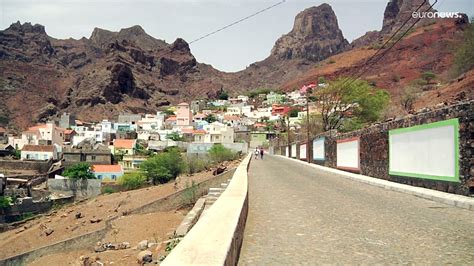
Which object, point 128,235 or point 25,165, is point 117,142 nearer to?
point 25,165

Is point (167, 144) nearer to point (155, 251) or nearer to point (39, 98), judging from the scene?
point (155, 251)

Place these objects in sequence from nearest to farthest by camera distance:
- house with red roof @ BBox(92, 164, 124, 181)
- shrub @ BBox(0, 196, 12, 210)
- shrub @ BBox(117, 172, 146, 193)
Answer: shrub @ BBox(0, 196, 12, 210)
shrub @ BBox(117, 172, 146, 193)
house with red roof @ BBox(92, 164, 124, 181)

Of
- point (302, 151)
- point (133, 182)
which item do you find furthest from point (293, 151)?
point (133, 182)

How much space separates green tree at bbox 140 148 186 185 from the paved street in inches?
1375

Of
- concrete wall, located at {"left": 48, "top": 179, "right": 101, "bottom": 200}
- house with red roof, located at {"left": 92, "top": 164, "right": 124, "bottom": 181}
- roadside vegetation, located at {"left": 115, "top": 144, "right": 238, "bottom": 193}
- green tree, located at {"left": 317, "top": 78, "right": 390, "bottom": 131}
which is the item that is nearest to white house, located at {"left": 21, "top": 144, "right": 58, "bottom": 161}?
house with red roof, located at {"left": 92, "top": 164, "right": 124, "bottom": 181}

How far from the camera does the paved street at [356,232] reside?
4.98m

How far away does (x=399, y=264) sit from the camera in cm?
464

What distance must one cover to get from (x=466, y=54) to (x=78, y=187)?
44226 millimetres

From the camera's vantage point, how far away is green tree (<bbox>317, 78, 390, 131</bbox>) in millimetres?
45906

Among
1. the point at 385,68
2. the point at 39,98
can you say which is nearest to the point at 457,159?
the point at 385,68

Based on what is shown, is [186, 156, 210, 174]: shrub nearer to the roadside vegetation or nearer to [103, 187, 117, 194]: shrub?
the roadside vegetation

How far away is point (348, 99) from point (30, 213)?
31540mm

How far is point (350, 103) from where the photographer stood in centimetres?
4700

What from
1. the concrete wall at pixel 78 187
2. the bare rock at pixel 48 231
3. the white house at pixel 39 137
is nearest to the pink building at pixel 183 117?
the white house at pixel 39 137
